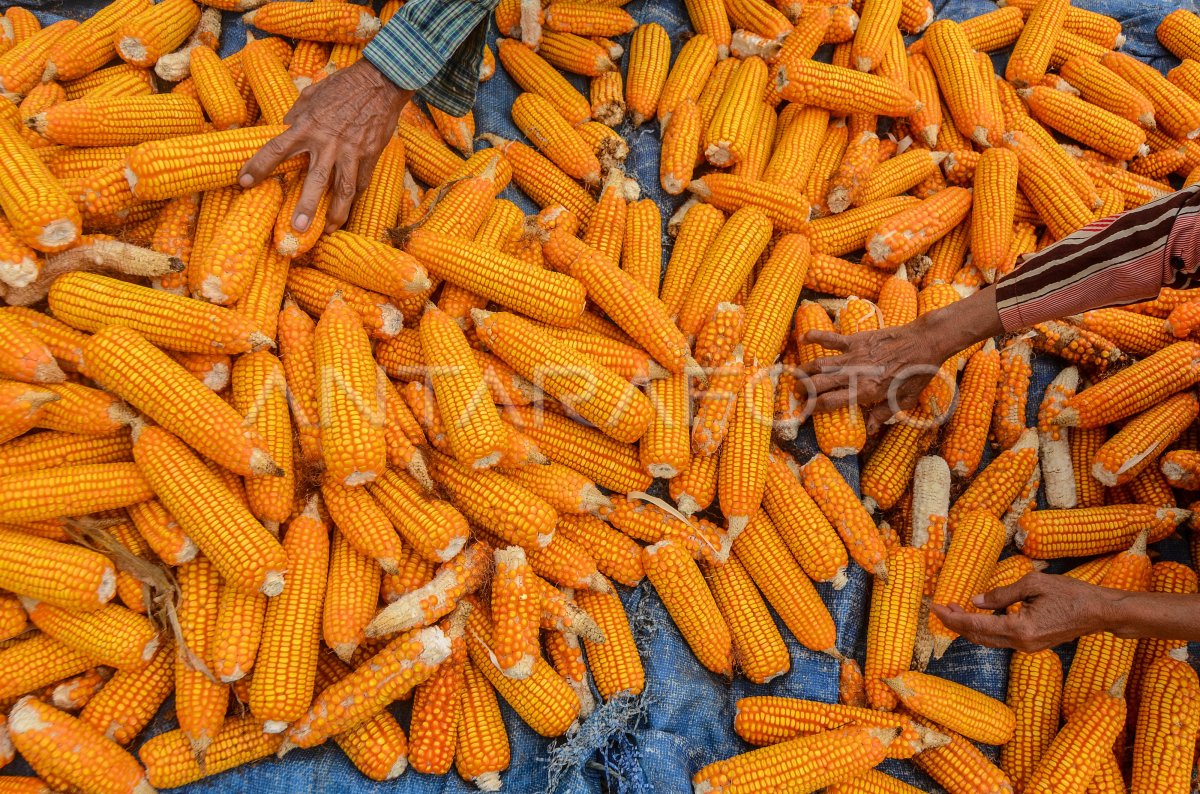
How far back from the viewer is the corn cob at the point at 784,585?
3.33m

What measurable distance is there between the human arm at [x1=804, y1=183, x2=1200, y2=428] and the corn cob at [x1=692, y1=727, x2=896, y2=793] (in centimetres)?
136

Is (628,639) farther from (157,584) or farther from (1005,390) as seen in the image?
(1005,390)

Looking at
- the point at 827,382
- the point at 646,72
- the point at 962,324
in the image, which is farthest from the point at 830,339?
the point at 646,72

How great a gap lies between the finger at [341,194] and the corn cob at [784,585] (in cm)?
213

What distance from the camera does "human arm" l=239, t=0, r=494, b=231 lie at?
10.2 ft

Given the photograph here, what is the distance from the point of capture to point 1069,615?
2.93 metres

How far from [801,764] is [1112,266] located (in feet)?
7.11

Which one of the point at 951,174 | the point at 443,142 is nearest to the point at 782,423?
the point at 951,174

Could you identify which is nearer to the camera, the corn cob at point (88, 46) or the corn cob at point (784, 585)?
the corn cob at point (784, 585)

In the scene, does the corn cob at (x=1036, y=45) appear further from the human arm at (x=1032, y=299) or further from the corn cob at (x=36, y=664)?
the corn cob at (x=36, y=664)

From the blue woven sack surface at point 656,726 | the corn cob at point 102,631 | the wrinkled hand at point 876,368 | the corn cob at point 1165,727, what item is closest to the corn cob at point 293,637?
the blue woven sack surface at point 656,726

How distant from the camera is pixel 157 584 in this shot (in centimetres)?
280

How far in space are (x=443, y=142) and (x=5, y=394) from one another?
2.29 meters

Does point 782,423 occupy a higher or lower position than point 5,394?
lower
